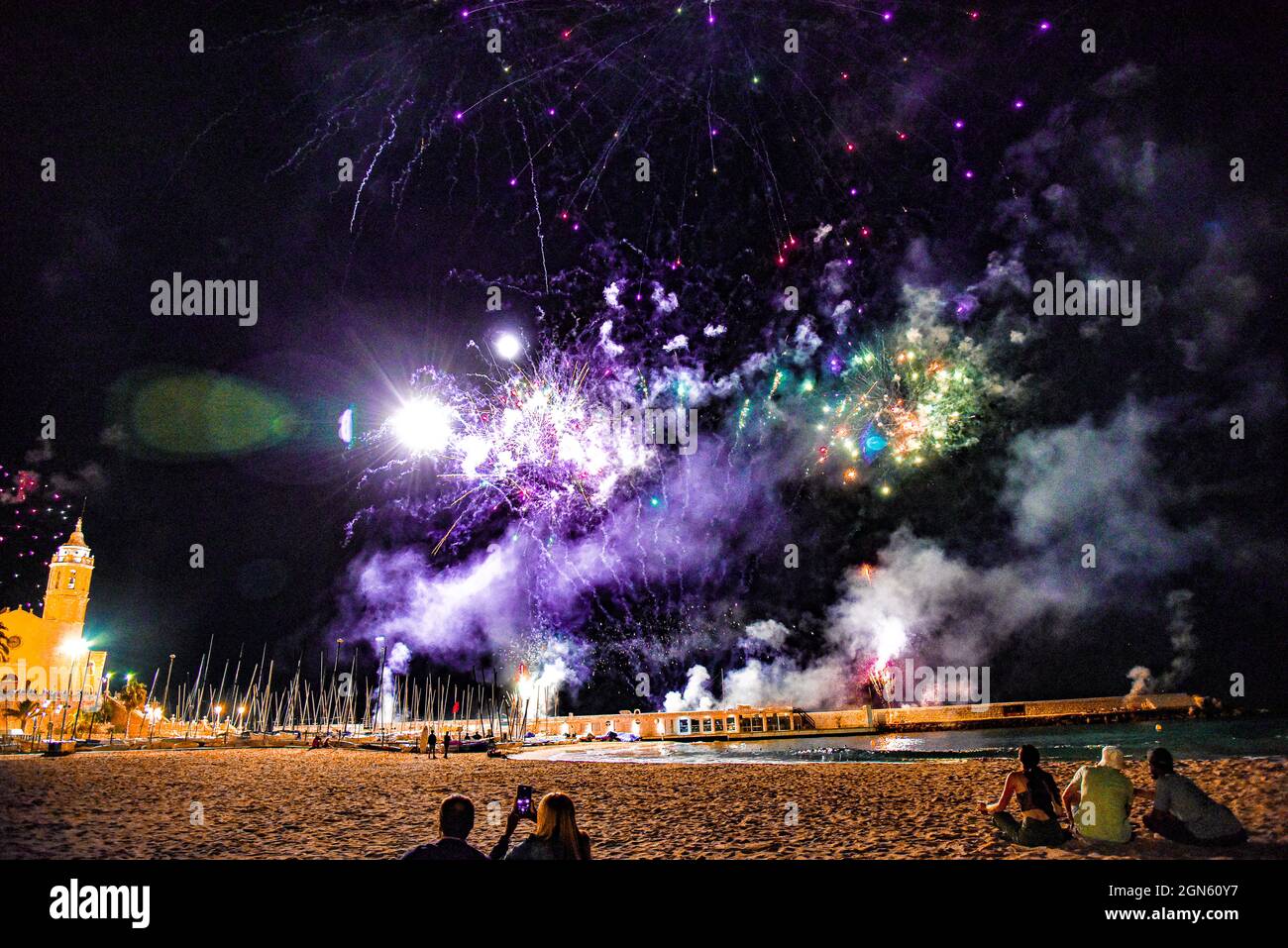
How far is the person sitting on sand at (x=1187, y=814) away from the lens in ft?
23.4

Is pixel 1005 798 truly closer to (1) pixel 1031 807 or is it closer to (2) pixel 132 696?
(1) pixel 1031 807

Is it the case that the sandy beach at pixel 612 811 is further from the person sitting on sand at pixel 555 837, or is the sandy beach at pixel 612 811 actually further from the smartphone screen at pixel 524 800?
the person sitting on sand at pixel 555 837

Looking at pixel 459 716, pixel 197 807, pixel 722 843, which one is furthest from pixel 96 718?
pixel 722 843

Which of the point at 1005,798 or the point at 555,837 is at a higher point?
the point at 555,837

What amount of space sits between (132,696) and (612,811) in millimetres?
74600

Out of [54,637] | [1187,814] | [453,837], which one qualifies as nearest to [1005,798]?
[1187,814]

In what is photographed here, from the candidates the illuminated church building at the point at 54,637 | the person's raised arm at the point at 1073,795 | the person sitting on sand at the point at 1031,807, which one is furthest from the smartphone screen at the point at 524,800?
the illuminated church building at the point at 54,637

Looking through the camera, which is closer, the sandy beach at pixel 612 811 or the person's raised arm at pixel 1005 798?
the person's raised arm at pixel 1005 798

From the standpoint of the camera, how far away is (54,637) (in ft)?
155

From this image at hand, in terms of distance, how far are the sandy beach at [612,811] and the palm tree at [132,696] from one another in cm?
5475

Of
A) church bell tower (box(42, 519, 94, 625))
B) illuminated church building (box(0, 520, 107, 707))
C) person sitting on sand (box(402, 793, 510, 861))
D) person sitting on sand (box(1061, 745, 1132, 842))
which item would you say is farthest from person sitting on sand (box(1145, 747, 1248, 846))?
illuminated church building (box(0, 520, 107, 707))

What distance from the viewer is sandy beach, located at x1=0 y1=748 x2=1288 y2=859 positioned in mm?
9406

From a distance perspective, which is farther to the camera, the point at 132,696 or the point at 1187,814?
the point at 132,696
